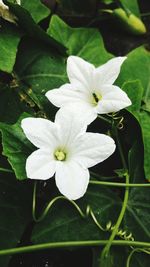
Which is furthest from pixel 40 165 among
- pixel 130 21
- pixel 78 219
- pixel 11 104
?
pixel 130 21

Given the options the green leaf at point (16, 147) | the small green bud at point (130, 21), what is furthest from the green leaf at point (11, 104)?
the small green bud at point (130, 21)

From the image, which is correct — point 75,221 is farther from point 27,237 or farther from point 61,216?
point 27,237

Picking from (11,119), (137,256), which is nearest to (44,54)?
(11,119)

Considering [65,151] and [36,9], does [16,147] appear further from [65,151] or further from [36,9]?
[36,9]

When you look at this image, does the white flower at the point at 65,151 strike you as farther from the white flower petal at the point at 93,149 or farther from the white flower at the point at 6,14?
the white flower at the point at 6,14

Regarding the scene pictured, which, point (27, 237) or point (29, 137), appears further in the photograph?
point (27, 237)

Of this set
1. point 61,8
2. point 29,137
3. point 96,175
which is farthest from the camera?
point 61,8
